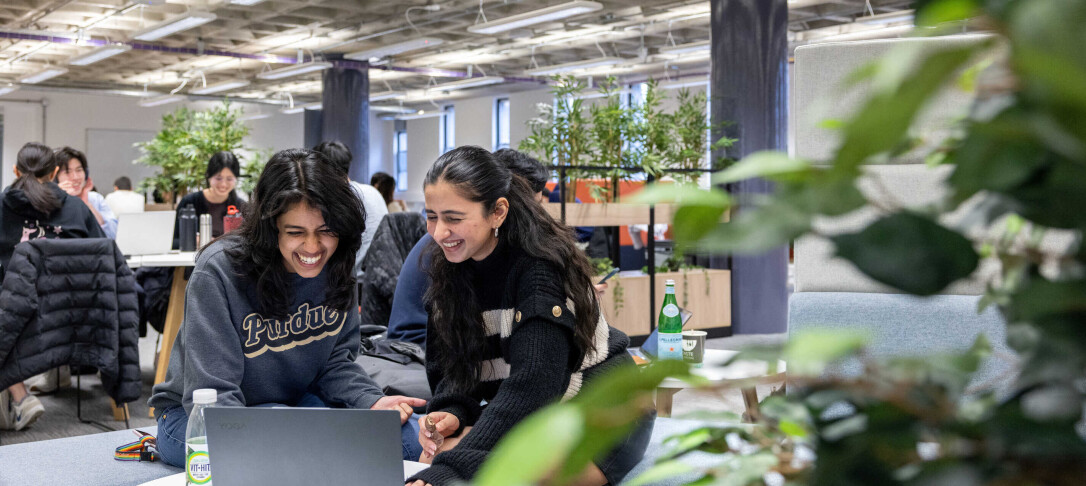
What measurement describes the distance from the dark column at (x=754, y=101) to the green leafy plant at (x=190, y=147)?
4060mm

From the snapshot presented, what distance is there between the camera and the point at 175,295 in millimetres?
4887

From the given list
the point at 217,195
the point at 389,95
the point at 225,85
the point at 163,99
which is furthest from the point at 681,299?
the point at 163,99

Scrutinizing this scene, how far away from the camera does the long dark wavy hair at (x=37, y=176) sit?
4578mm

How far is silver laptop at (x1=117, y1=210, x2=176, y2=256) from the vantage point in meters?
4.93

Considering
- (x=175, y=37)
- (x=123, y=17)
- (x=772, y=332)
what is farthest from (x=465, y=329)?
(x=175, y=37)

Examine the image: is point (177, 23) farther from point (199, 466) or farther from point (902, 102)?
point (902, 102)

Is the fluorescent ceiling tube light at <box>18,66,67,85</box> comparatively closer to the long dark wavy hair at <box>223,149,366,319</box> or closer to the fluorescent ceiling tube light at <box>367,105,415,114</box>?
the fluorescent ceiling tube light at <box>367,105,415,114</box>

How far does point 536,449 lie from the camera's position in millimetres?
285

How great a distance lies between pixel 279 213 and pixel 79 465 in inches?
27.3

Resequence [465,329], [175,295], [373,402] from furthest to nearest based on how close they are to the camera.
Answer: [175,295]
[373,402]
[465,329]

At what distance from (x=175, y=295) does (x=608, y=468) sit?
3632 mm

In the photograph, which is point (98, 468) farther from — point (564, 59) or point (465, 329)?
point (564, 59)

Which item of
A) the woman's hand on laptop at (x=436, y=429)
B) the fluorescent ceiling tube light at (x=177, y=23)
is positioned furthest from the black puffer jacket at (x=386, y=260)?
the fluorescent ceiling tube light at (x=177, y=23)

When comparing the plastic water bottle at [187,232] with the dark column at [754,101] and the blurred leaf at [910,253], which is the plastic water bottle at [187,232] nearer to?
the dark column at [754,101]
